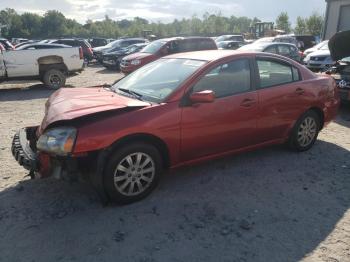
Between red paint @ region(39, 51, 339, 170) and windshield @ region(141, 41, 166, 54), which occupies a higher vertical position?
windshield @ region(141, 41, 166, 54)

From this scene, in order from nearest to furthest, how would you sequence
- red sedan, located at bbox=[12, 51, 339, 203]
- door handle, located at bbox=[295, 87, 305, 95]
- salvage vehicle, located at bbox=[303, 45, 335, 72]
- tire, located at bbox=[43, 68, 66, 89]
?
1. red sedan, located at bbox=[12, 51, 339, 203]
2. door handle, located at bbox=[295, 87, 305, 95]
3. tire, located at bbox=[43, 68, 66, 89]
4. salvage vehicle, located at bbox=[303, 45, 335, 72]

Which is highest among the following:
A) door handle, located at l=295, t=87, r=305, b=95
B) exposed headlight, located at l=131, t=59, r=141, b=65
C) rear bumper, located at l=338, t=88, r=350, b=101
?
door handle, located at l=295, t=87, r=305, b=95

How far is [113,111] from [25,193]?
1.51 m

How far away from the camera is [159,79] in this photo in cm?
459

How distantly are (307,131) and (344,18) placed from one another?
767 inches

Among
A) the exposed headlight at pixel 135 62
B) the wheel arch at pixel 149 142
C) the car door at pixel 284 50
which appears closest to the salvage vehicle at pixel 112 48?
the exposed headlight at pixel 135 62

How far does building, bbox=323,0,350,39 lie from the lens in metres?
21.7

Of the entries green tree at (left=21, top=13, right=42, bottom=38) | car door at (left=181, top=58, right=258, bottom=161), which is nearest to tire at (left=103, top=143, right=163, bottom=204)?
car door at (left=181, top=58, right=258, bottom=161)

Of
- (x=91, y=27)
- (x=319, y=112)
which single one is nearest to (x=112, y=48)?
(x=319, y=112)

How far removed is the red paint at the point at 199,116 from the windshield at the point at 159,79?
0.14 meters

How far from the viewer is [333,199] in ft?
13.6

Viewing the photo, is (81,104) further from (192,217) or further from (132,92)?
(192,217)

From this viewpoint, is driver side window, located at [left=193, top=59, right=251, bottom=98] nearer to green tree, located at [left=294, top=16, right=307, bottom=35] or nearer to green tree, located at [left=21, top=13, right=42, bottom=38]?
green tree, located at [left=294, top=16, right=307, bottom=35]

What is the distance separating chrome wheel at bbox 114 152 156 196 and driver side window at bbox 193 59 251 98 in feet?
3.39
